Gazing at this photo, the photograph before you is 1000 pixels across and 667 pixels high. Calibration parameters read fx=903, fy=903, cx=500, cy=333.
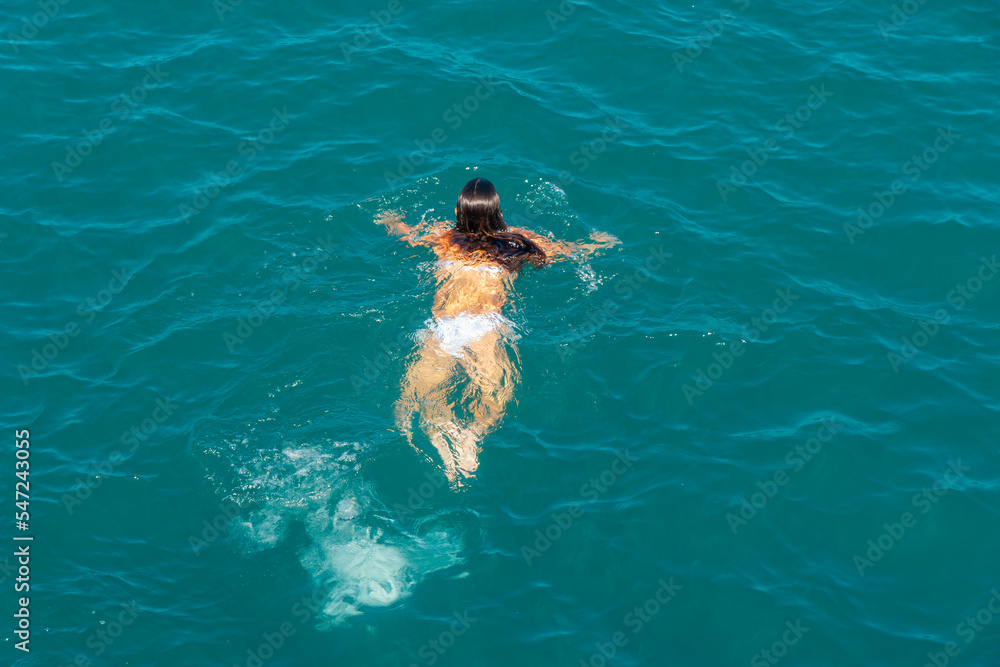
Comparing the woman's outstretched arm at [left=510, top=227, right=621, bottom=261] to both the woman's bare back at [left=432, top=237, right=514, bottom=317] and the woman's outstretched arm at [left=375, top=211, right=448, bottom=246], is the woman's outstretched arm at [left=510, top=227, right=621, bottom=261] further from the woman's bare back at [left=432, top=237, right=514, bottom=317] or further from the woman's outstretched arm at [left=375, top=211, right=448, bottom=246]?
the woman's outstretched arm at [left=375, top=211, right=448, bottom=246]

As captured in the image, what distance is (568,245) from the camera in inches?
672

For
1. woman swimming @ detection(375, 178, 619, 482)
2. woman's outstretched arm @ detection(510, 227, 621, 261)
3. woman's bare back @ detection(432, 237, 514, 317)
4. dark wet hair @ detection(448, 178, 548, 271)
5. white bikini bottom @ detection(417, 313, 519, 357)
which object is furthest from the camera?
woman's outstretched arm @ detection(510, 227, 621, 261)

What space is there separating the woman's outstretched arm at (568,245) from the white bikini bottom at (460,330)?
1781mm

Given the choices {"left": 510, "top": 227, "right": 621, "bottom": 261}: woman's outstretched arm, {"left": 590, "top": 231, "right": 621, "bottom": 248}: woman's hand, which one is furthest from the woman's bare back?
{"left": 590, "top": 231, "right": 621, "bottom": 248}: woman's hand

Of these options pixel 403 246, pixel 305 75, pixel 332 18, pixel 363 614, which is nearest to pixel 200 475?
pixel 363 614

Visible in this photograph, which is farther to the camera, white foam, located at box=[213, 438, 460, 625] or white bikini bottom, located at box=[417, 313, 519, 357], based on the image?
white bikini bottom, located at box=[417, 313, 519, 357]

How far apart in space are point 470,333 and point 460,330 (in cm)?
18

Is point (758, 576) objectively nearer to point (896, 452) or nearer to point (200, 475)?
point (896, 452)

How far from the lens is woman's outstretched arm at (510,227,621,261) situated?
16797 millimetres

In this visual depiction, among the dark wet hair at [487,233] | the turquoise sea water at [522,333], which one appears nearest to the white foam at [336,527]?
the turquoise sea water at [522,333]

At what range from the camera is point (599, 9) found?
23375mm

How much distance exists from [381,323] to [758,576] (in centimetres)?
759

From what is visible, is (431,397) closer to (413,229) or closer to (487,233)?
(487,233)

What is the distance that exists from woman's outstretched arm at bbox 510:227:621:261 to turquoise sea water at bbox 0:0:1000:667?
393 mm
